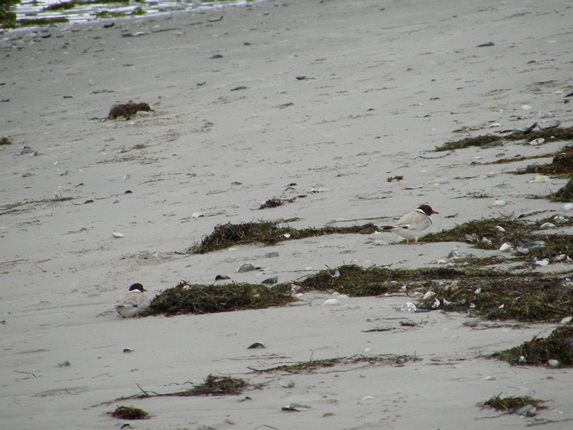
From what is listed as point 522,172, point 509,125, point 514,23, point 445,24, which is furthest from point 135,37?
point 522,172

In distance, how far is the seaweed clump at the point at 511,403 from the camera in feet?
10.8

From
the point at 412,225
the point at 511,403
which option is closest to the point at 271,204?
the point at 412,225

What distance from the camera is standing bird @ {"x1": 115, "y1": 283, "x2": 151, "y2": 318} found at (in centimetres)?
533

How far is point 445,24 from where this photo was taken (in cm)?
1678

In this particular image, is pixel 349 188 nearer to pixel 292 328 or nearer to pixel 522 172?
pixel 522 172

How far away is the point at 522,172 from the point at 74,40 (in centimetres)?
1789

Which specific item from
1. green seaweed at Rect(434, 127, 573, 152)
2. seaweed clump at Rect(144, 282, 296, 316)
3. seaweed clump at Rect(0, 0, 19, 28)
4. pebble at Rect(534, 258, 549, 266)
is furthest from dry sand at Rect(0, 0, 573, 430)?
seaweed clump at Rect(0, 0, 19, 28)

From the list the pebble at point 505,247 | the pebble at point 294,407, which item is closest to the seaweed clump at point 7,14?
the pebble at point 505,247

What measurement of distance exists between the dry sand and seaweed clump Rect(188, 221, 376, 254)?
200 millimetres

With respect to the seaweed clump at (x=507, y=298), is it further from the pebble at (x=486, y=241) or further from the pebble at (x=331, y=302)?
the pebble at (x=486, y=241)

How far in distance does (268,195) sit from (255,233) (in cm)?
143

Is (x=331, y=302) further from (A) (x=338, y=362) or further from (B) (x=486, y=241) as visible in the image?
(B) (x=486, y=241)

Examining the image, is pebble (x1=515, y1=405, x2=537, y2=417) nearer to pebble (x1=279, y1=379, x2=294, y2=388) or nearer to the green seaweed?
pebble (x1=279, y1=379, x2=294, y2=388)

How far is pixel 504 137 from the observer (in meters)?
8.84
